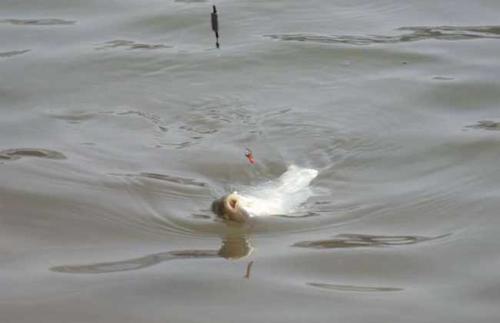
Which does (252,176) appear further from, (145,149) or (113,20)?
(113,20)

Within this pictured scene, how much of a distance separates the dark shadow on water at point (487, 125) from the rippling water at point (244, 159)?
2cm

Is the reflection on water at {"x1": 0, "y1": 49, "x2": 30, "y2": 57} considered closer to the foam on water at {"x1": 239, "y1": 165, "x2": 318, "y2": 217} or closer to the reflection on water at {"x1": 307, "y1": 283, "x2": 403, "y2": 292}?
the foam on water at {"x1": 239, "y1": 165, "x2": 318, "y2": 217}

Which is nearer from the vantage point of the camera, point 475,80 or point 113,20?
point 475,80

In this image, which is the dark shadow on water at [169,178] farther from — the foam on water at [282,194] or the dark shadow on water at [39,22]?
the dark shadow on water at [39,22]

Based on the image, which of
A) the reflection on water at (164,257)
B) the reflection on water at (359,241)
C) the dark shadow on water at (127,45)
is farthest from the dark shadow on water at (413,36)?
the reflection on water at (164,257)

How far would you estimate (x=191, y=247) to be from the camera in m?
5.29

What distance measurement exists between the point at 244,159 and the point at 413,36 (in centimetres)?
261

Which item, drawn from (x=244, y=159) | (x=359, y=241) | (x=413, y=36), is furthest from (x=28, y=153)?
(x=413, y=36)

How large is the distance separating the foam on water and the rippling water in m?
0.08

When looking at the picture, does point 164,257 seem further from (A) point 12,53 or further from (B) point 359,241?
(A) point 12,53

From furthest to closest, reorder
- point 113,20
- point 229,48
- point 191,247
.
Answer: point 113,20 < point 229,48 < point 191,247

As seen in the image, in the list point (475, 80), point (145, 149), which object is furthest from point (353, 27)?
point (145, 149)

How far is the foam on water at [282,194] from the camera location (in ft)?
18.7

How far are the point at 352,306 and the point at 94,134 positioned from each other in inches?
105
